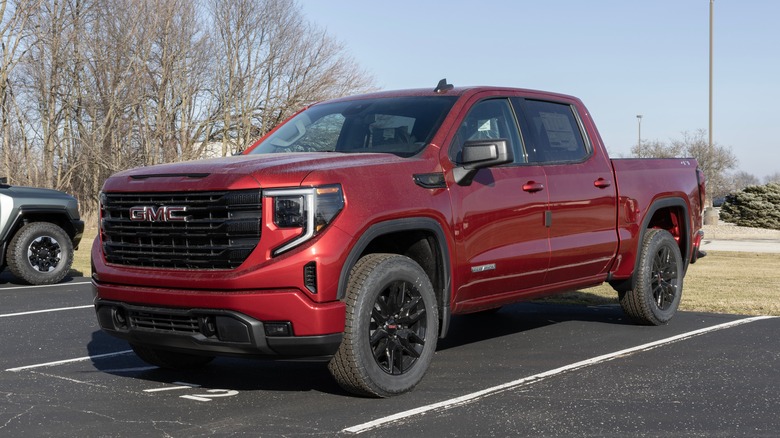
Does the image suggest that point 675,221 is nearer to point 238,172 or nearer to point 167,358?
point 167,358

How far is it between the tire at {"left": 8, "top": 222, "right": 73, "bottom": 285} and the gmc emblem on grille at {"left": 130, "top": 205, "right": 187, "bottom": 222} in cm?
733

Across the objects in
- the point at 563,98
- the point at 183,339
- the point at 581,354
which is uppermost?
the point at 563,98

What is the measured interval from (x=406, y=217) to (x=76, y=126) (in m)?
35.1

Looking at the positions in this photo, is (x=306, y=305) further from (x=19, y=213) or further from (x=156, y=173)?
(x=19, y=213)

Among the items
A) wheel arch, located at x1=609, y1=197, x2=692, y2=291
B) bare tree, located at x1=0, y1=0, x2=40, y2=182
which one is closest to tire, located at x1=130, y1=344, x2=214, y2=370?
wheel arch, located at x1=609, y1=197, x2=692, y2=291

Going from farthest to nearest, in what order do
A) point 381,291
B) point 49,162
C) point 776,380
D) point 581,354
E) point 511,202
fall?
point 49,162 < point 581,354 < point 511,202 < point 776,380 < point 381,291

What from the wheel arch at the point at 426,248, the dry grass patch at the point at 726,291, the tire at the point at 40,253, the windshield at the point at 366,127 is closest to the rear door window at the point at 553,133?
the windshield at the point at 366,127

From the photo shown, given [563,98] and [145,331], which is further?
[563,98]

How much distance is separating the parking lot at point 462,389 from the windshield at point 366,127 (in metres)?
1.52

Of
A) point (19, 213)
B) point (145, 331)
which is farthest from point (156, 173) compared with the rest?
point (19, 213)

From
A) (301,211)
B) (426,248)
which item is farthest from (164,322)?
(426,248)

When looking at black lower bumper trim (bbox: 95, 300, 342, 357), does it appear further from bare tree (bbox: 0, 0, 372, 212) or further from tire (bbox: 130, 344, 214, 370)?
bare tree (bbox: 0, 0, 372, 212)

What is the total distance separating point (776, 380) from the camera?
6105 millimetres

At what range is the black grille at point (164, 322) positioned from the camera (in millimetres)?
5334
